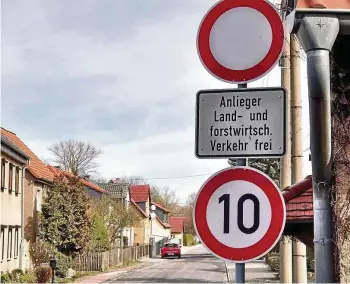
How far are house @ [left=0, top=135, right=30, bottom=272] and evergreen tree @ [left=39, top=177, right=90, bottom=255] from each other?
6.42 ft

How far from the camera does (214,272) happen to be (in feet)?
117

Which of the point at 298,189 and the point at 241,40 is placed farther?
the point at 298,189

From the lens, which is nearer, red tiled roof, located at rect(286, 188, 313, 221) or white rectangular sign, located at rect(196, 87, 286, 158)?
white rectangular sign, located at rect(196, 87, 286, 158)

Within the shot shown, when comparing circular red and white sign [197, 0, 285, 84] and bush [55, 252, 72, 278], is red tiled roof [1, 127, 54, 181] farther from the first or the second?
circular red and white sign [197, 0, 285, 84]

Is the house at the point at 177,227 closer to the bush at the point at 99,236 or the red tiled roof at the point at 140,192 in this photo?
the red tiled roof at the point at 140,192

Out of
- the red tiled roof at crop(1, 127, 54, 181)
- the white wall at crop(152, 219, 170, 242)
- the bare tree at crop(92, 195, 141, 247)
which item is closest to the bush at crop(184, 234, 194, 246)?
the white wall at crop(152, 219, 170, 242)

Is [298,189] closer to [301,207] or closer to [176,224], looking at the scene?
[301,207]

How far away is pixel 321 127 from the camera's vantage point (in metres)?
4.45

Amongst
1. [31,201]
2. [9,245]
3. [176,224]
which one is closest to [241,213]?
[9,245]

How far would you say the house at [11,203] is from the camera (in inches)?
1046

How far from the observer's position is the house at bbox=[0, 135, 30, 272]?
2656 cm

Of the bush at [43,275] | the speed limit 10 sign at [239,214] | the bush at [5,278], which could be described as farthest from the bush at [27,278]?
the speed limit 10 sign at [239,214]

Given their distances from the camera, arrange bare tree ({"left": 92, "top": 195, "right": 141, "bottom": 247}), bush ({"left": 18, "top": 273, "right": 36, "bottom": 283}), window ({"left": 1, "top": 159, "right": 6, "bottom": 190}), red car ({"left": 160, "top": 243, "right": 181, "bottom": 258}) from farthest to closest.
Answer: red car ({"left": 160, "top": 243, "right": 181, "bottom": 258}), bare tree ({"left": 92, "top": 195, "right": 141, "bottom": 247}), window ({"left": 1, "top": 159, "right": 6, "bottom": 190}), bush ({"left": 18, "top": 273, "right": 36, "bottom": 283})

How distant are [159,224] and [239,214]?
78.9 m
